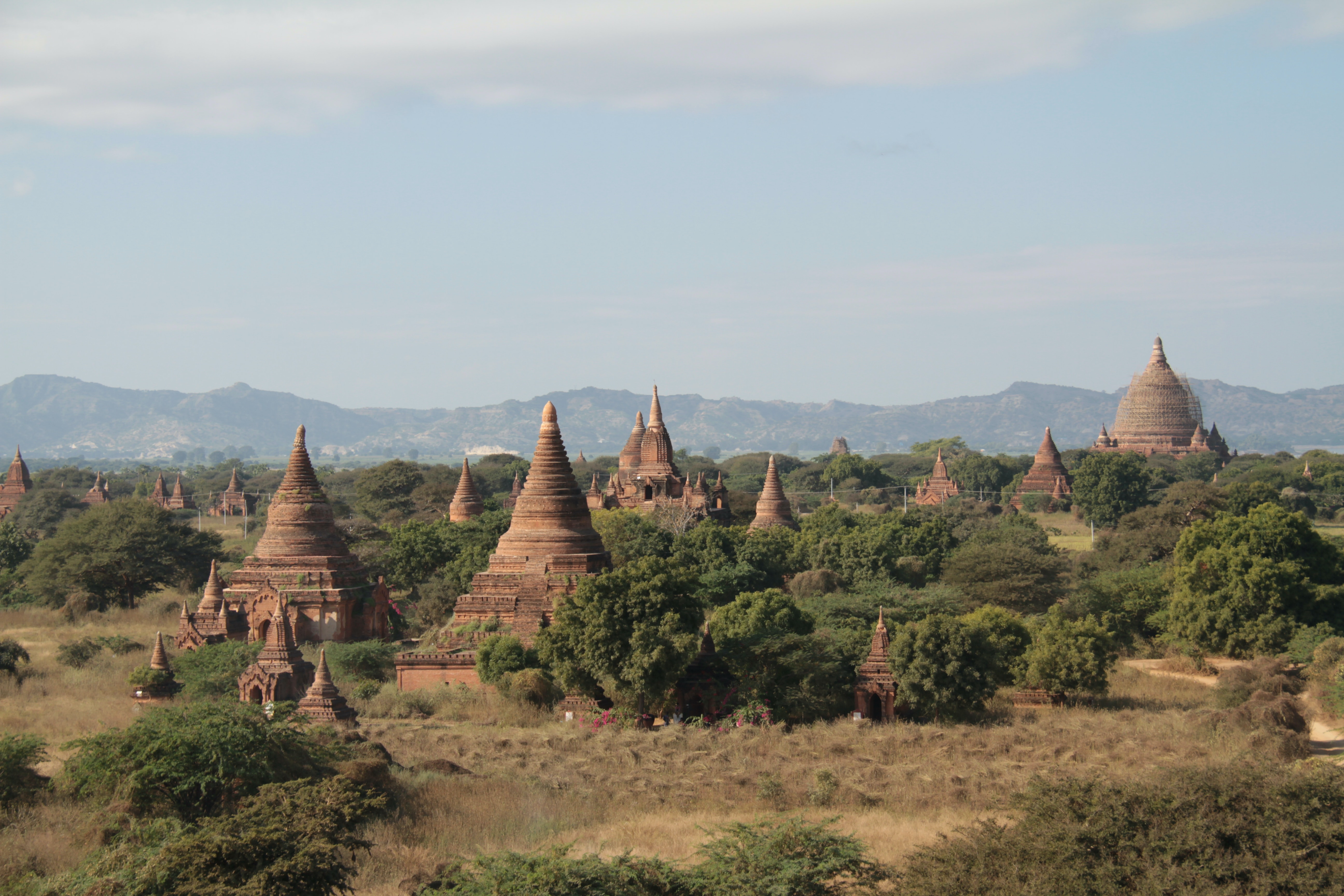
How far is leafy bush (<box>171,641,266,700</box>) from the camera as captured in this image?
34219 millimetres

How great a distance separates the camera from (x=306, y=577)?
141ft

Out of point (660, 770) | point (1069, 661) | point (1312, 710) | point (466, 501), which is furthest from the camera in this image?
point (466, 501)

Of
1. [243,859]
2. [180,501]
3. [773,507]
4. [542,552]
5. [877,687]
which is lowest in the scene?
[180,501]

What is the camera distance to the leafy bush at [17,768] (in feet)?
74.5

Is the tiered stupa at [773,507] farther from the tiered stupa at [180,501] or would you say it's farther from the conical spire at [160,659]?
the tiered stupa at [180,501]

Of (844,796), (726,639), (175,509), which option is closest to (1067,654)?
(726,639)

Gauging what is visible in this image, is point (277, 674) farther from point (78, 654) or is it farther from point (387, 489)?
point (387, 489)

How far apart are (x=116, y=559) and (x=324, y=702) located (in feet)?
89.5

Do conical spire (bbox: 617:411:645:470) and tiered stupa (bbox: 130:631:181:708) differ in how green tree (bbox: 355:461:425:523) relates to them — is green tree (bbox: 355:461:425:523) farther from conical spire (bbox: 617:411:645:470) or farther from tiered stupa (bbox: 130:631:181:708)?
tiered stupa (bbox: 130:631:181:708)

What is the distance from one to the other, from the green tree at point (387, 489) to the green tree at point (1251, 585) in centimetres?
5520

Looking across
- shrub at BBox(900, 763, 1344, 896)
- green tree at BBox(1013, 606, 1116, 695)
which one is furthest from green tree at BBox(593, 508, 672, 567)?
shrub at BBox(900, 763, 1344, 896)

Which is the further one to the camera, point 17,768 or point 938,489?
point 938,489

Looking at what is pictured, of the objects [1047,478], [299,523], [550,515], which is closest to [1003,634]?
[550,515]

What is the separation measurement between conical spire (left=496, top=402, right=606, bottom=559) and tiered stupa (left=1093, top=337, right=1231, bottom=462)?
4361 inches
